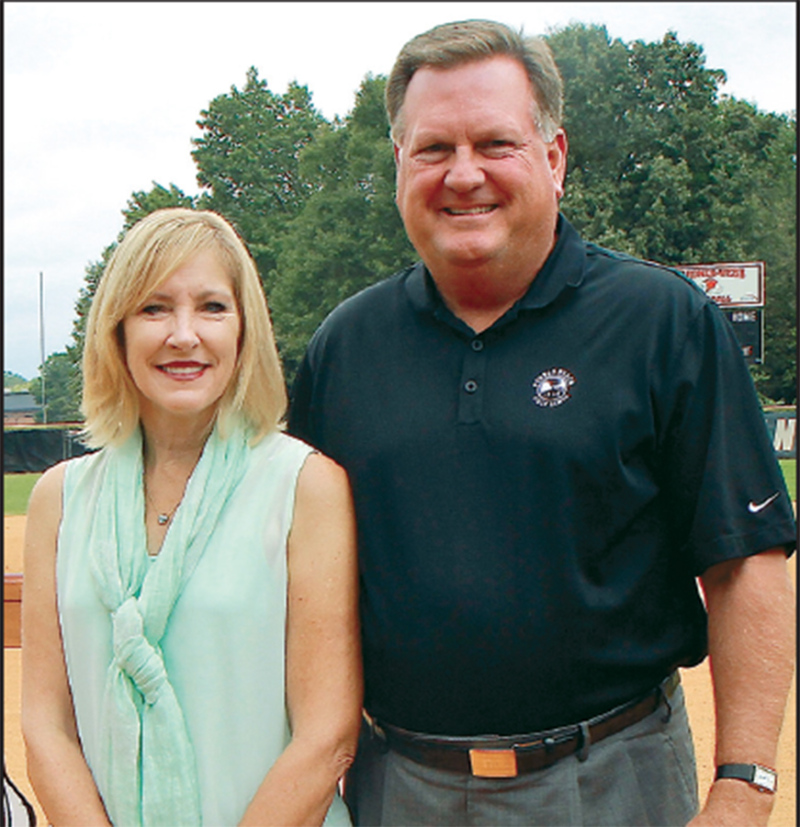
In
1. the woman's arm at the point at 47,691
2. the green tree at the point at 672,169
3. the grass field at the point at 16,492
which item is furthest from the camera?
the green tree at the point at 672,169

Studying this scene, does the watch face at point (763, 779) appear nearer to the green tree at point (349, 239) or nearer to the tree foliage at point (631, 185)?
the tree foliage at point (631, 185)

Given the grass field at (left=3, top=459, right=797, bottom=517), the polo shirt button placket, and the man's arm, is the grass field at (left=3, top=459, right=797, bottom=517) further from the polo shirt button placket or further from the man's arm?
the polo shirt button placket

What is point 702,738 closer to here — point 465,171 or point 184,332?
point 465,171

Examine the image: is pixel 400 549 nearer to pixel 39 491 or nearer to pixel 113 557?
pixel 113 557

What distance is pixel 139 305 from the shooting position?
6.93ft

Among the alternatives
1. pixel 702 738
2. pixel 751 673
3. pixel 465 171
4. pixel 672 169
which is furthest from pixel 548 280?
pixel 672 169

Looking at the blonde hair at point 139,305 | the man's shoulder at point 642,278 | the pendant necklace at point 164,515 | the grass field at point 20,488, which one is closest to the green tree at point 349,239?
the grass field at point 20,488

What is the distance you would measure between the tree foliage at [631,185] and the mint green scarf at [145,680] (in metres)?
26.2

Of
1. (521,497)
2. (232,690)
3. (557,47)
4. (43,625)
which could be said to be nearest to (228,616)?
(232,690)

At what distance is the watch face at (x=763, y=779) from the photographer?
81.6 inches

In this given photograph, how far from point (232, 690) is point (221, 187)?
148 ft

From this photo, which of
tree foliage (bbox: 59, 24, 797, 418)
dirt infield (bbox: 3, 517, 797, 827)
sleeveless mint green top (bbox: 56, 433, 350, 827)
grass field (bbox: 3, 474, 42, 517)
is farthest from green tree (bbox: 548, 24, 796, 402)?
sleeveless mint green top (bbox: 56, 433, 350, 827)

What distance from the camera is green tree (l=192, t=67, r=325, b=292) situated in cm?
4403

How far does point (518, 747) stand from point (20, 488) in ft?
65.3
